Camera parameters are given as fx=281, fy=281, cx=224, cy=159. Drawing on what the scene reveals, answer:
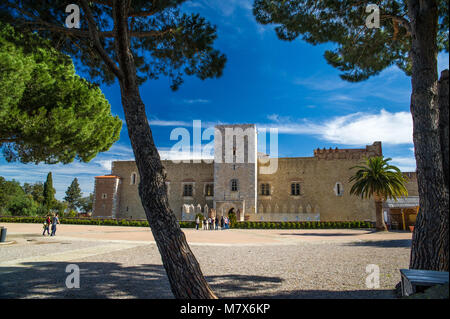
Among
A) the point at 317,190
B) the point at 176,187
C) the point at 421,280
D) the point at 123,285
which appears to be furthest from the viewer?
the point at 176,187

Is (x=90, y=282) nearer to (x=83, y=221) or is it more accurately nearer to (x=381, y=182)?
(x=381, y=182)

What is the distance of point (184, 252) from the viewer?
3.15 meters

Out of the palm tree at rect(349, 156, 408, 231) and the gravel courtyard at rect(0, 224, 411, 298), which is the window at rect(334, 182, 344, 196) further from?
the gravel courtyard at rect(0, 224, 411, 298)

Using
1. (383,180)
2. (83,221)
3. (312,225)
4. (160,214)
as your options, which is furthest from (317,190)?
(160,214)

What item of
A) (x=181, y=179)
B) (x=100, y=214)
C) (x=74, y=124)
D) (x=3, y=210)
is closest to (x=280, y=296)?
(x=74, y=124)

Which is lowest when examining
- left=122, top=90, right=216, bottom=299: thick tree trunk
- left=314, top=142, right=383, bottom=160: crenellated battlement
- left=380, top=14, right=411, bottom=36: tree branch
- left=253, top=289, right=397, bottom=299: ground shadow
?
left=253, top=289, right=397, bottom=299: ground shadow

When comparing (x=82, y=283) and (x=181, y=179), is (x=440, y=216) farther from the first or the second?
(x=181, y=179)

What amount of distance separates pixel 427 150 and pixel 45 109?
454 inches

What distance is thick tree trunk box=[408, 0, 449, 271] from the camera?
3812mm

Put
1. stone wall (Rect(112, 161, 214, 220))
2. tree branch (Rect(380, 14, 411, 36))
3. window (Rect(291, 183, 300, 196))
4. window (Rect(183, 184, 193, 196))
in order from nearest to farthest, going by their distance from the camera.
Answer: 1. tree branch (Rect(380, 14, 411, 36))
2. window (Rect(291, 183, 300, 196))
3. stone wall (Rect(112, 161, 214, 220))
4. window (Rect(183, 184, 193, 196))

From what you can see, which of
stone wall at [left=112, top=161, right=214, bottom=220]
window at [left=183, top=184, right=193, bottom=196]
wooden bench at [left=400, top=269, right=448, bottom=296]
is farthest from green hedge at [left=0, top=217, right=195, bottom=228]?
wooden bench at [left=400, top=269, right=448, bottom=296]

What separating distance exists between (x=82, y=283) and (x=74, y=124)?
8313 millimetres

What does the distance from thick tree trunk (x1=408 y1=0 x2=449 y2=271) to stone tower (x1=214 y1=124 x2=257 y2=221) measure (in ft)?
78.9

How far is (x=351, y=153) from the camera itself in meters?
29.7
